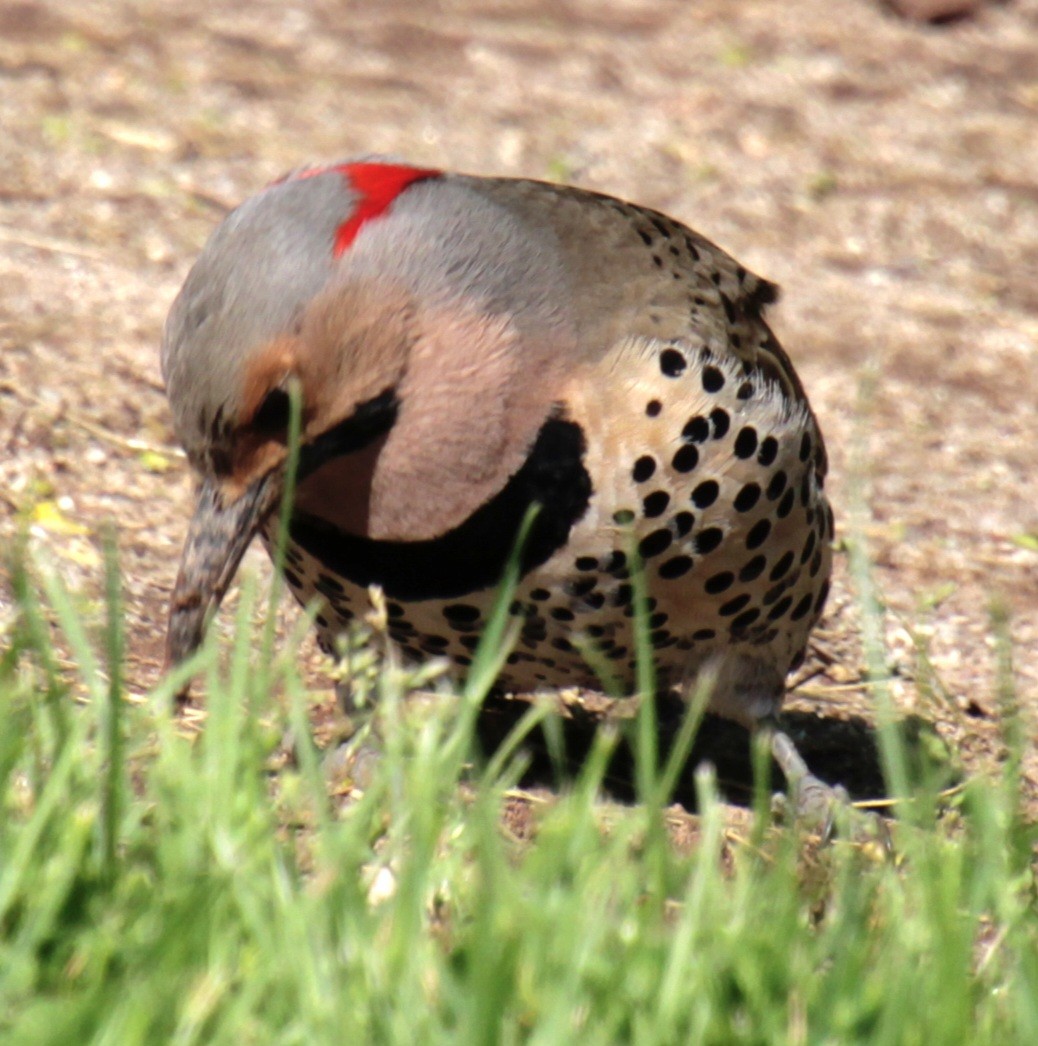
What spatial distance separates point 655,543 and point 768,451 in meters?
0.36

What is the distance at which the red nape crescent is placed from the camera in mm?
3602

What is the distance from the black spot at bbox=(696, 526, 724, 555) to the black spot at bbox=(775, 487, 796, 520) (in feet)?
0.63

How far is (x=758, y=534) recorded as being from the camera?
394 centimetres

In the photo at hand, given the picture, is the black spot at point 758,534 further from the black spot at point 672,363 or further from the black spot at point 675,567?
the black spot at point 672,363

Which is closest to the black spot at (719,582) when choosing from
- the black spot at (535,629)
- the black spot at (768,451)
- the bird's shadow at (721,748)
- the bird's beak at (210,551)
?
the black spot at (768,451)

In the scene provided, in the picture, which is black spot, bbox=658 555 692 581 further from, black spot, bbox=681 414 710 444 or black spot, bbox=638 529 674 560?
black spot, bbox=681 414 710 444

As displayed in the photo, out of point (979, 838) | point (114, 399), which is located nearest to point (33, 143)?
point (114, 399)

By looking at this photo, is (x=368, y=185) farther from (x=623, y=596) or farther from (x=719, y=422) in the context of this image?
(x=623, y=596)

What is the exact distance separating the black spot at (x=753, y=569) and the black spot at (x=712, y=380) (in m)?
0.36

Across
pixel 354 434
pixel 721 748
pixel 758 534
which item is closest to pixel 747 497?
pixel 758 534

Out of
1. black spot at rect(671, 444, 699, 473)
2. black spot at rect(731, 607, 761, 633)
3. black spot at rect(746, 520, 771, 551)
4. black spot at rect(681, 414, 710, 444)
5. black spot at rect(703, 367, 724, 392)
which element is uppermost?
black spot at rect(703, 367, 724, 392)

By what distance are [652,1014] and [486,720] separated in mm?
2413

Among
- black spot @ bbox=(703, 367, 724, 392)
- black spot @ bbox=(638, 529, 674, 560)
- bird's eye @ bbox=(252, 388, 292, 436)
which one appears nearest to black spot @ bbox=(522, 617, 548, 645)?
black spot @ bbox=(638, 529, 674, 560)

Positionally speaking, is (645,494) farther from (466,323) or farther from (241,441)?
(241,441)
